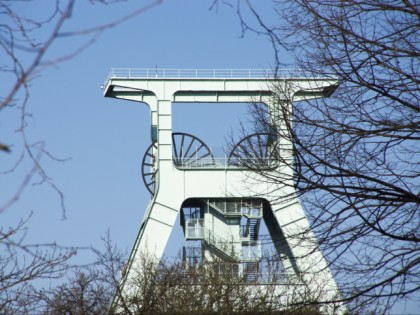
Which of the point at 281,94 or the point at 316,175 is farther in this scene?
the point at 281,94

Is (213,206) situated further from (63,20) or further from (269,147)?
(63,20)

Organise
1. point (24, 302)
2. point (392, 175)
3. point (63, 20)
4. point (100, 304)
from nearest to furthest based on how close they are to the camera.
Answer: point (63, 20) < point (392, 175) < point (24, 302) < point (100, 304)

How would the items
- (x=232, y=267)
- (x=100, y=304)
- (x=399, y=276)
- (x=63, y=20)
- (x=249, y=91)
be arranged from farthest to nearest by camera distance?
(x=249, y=91)
(x=232, y=267)
(x=100, y=304)
(x=399, y=276)
(x=63, y=20)

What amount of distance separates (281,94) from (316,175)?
8.70 feet

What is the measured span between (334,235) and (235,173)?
1034 inches

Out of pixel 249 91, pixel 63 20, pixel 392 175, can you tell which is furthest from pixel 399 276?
pixel 249 91

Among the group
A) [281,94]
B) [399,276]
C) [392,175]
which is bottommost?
[399,276]

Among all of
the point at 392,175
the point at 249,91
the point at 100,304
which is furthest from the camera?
the point at 249,91

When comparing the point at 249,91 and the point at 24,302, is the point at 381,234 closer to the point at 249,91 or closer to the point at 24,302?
the point at 24,302

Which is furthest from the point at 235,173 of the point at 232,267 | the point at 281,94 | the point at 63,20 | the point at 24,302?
the point at 63,20

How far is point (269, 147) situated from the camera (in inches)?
494

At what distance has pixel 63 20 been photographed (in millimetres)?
3482

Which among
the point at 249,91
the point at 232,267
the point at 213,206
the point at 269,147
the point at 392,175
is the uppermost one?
the point at 249,91

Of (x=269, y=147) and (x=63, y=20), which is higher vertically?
(x=269, y=147)
